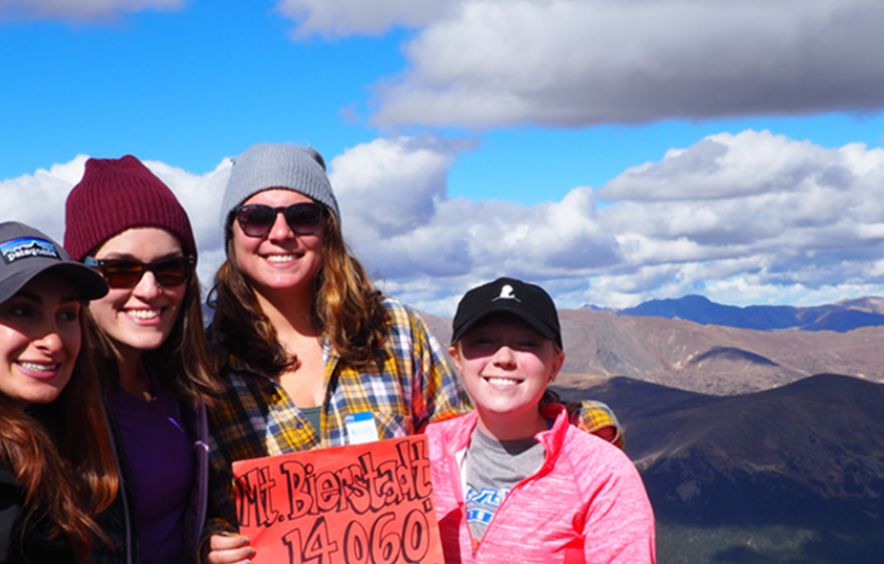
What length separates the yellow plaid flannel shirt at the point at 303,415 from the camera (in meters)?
3.84

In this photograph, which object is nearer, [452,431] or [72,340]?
[72,340]

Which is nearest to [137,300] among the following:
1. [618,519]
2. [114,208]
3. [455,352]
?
[114,208]

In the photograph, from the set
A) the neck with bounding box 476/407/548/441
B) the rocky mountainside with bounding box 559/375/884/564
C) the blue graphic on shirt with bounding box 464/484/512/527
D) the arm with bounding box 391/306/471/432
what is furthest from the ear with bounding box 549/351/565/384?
the rocky mountainside with bounding box 559/375/884/564

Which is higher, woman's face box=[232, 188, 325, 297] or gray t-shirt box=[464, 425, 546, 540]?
woman's face box=[232, 188, 325, 297]

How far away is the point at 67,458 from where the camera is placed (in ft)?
9.66

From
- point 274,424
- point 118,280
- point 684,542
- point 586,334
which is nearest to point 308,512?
point 274,424

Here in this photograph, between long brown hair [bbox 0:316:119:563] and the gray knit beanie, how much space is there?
1221 mm

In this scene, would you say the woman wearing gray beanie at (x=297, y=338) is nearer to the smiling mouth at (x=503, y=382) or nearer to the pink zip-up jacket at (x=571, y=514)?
the smiling mouth at (x=503, y=382)

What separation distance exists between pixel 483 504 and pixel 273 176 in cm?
178

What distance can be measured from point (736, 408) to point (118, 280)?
51.1m

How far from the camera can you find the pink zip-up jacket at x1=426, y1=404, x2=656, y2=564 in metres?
3.04

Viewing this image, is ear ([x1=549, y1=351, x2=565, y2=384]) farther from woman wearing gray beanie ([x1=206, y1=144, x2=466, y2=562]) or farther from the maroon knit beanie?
the maroon knit beanie

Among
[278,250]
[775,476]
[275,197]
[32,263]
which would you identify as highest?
[275,197]

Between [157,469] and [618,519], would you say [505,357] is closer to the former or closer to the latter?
[618,519]
